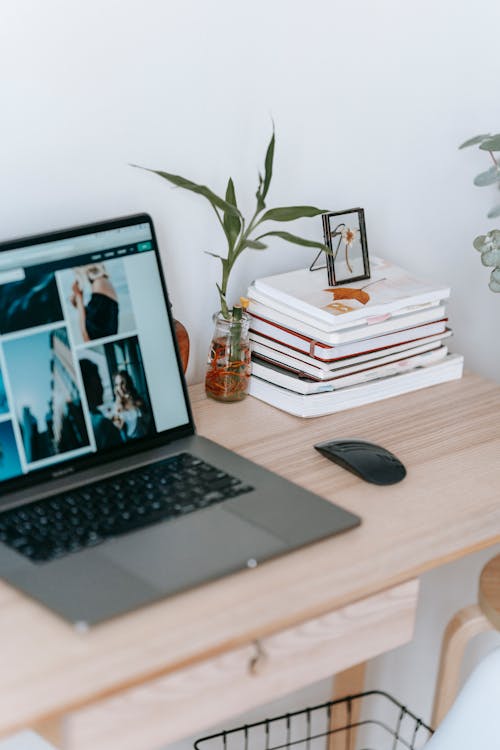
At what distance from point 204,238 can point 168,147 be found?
0.14m

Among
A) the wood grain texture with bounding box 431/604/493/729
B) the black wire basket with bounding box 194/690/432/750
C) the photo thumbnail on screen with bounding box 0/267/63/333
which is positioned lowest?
the black wire basket with bounding box 194/690/432/750

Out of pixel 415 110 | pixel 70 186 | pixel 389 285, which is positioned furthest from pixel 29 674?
pixel 415 110

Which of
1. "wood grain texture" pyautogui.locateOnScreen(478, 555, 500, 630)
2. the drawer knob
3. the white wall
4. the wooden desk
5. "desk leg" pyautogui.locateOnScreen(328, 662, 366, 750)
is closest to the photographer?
the wooden desk

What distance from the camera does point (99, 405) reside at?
4.25ft

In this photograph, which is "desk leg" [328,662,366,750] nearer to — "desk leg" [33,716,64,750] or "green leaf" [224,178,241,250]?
"green leaf" [224,178,241,250]

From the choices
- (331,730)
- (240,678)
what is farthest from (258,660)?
(331,730)

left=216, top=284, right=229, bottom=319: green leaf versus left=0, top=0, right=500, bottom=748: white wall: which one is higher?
left=0, top=0, right=500, bottom=748: white wall

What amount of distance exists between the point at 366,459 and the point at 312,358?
7.7 inches

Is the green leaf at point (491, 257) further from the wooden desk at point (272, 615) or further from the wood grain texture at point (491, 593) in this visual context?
the wood grain texture at point (491, 593)

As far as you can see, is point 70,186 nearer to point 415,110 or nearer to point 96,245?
point 96,245

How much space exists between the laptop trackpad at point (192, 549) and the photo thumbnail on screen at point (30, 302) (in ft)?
0.90

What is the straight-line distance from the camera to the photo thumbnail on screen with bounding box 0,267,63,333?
4.00 feet

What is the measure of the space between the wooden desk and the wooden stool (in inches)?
11.0

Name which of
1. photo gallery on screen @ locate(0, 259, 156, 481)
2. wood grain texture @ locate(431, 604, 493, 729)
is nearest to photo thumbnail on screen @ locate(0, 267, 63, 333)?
photo gallery on screen @ locate(0, 259, 156, 481)
